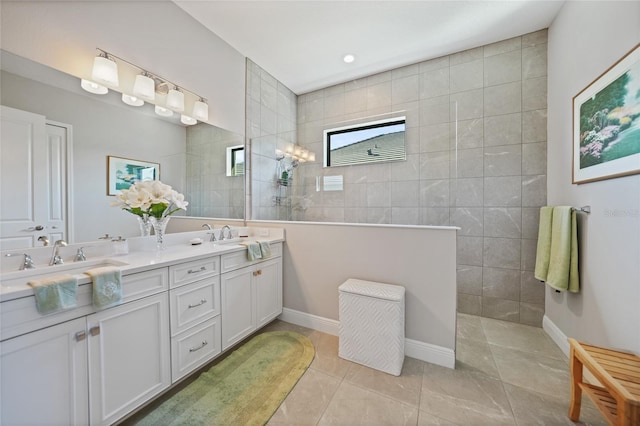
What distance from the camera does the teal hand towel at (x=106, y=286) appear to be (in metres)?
1.06

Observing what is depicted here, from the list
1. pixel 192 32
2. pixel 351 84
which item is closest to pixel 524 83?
pixel 351 84

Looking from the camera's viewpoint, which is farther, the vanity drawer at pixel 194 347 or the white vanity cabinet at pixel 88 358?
the vanity drawer at pixel 194 347

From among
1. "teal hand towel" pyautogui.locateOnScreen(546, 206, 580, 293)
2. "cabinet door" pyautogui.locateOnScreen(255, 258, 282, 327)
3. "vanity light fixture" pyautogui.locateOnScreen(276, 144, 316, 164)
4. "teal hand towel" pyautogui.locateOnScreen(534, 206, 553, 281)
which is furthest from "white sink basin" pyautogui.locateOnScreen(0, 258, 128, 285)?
"teal hand towel" pyautogui.locateOnScreen(534, 206, 553, 281)

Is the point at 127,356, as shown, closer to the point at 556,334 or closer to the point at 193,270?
the point at 193,270

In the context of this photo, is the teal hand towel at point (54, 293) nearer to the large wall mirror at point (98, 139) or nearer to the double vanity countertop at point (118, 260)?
the double vanity countertop at point (118, 260)

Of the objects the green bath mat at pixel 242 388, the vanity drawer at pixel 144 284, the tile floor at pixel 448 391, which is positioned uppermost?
the vanity drawer at pixel 144 284

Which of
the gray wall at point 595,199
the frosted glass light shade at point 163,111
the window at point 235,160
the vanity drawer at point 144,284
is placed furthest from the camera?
the window at point 235,160

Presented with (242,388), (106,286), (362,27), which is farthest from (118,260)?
(362,27)

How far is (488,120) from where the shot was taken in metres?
2.45

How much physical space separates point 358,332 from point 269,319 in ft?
2.94

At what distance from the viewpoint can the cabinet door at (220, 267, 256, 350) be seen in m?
1.74

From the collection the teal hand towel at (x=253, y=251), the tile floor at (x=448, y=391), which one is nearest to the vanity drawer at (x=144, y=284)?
the teal hand towel at (x=253, y=251)

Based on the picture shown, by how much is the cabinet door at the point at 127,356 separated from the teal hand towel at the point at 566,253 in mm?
2821

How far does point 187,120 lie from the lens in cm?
206
